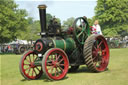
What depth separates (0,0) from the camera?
118ft

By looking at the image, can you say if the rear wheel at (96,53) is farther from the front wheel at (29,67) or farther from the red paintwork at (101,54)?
the front wheel at (29,67)

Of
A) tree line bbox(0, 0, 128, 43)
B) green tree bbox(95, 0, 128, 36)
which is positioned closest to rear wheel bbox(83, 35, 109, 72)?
tree line bbox(0, 0, 128, 43)

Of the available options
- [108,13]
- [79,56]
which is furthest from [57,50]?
[108,13]

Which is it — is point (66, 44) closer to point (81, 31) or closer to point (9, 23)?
point (81, 31)

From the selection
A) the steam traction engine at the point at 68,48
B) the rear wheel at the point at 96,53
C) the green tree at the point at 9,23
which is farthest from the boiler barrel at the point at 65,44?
the green tree at the point at 9,23

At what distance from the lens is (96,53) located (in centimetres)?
819

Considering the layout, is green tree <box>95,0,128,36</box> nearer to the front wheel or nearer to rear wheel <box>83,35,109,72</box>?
rear wheel <box>83,35,109,72</box>

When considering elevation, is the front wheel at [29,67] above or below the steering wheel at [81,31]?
below

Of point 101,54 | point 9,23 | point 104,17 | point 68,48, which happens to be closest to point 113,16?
point 104,17

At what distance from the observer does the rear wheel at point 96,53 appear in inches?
300

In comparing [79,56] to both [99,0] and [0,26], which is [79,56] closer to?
[0,26]

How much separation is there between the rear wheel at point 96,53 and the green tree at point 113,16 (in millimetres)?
32278

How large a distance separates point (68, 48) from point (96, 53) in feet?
3.87

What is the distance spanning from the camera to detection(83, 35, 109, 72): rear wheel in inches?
300
